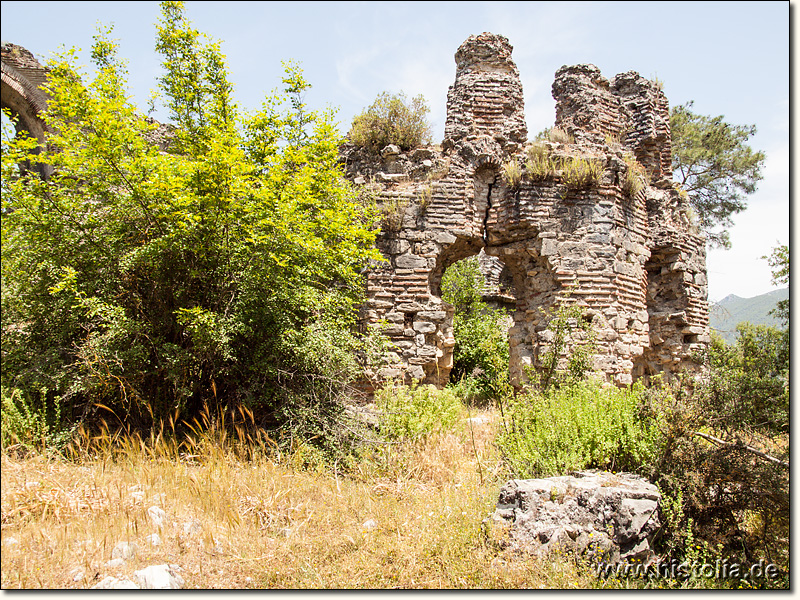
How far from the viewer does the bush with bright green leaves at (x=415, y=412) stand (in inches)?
242

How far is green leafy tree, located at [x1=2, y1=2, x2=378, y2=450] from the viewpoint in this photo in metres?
4.99

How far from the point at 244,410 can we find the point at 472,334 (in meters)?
8.16

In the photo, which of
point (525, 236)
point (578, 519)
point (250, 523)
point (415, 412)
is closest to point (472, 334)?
point (525, 236)

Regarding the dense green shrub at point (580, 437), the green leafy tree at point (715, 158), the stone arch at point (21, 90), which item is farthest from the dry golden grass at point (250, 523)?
the green leafy tree at point (715, 158)

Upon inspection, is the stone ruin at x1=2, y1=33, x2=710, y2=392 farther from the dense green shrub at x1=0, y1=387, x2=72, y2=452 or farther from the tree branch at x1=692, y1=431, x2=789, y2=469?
the dense green shrub at x1=0, y1=387, x2=72, y2=452

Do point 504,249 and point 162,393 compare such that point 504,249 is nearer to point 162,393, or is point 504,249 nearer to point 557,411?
point 557,411

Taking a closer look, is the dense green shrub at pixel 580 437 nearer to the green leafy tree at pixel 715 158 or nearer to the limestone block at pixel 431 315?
the limestone block at pixel 431 315

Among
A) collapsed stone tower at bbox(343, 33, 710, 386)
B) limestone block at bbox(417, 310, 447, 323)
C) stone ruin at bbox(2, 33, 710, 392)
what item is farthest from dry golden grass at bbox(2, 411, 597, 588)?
limestone block at bbox(417, 310, 447, 323)

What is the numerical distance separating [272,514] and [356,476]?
46.5 inches

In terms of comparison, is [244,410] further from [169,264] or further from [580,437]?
[580,437]

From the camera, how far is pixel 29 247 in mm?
4996

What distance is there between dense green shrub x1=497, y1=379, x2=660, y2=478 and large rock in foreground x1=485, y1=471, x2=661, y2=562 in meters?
0.63

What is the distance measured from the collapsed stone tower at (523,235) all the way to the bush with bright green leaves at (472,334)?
219cm

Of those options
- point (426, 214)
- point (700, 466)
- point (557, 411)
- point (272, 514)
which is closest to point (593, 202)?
point (426, 214)
